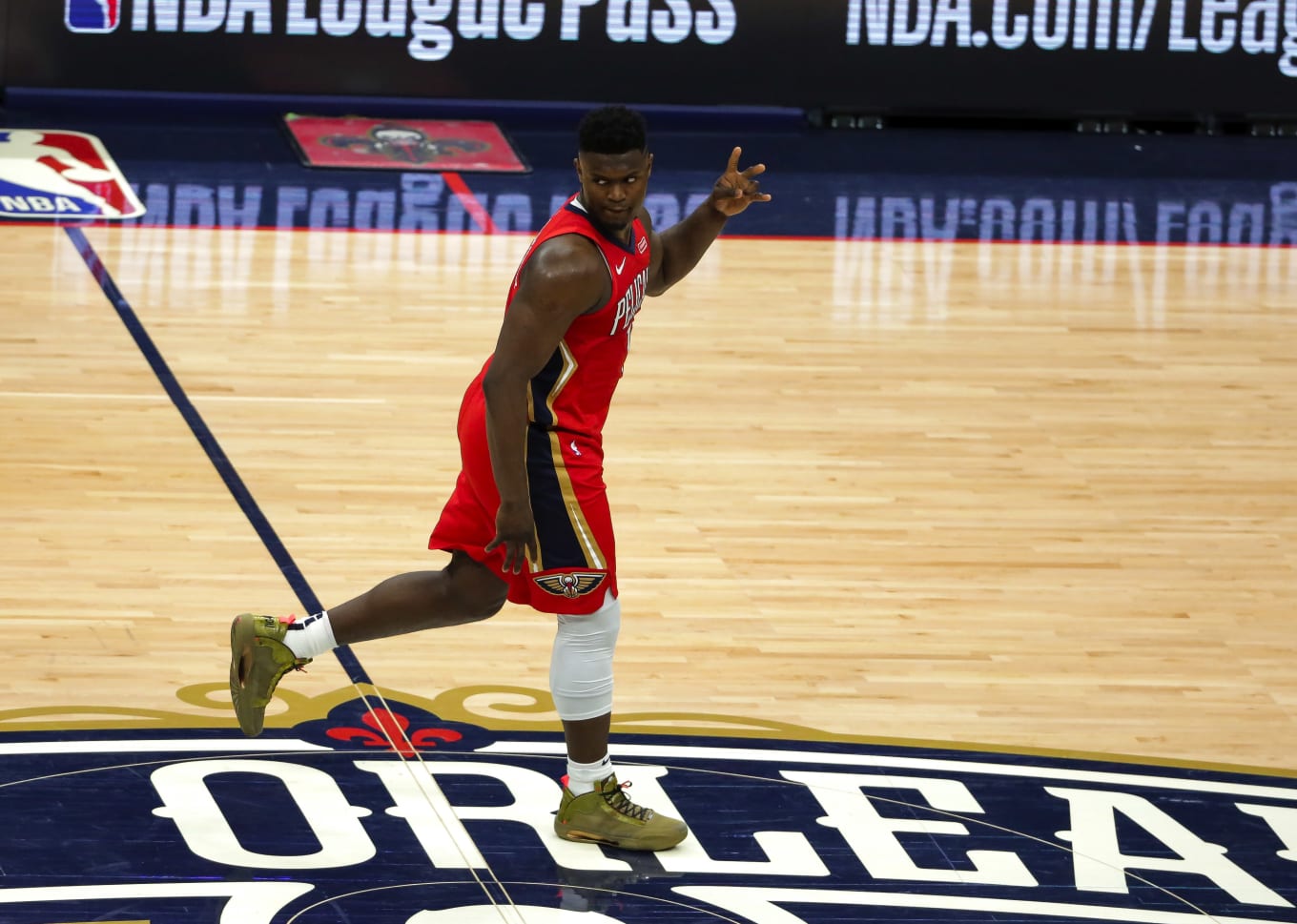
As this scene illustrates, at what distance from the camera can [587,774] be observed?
4.21 metres

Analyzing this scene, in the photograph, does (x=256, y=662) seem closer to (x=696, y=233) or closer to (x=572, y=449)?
(x=572, y=449)

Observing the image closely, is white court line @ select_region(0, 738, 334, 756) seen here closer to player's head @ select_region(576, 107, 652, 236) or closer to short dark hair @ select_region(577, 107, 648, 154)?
player's head @ select_region(576, 107, 652, 236)

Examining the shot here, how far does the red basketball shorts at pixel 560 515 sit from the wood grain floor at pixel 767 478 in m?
0.95

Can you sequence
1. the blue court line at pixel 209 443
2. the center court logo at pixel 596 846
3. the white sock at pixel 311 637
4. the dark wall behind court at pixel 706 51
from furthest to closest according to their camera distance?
the dark wall behind court at pixel 706 51 → the blue court line at pixel 209 443 → the white sock at pixel 311 637 → the center court logo at pixel 596 846

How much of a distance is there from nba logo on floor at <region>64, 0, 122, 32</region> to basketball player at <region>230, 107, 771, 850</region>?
7821mm

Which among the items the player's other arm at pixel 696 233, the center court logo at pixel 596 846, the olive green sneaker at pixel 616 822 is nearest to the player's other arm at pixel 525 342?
the player's other arm at pixel 696 233

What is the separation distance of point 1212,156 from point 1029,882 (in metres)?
8.73

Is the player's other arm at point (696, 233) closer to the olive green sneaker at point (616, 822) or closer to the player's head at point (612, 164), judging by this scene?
the player's head at point (612, 164)

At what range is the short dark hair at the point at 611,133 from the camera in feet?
12.7

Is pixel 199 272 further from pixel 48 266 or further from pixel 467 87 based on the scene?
pixel 467 87

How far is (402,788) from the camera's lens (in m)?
4.42

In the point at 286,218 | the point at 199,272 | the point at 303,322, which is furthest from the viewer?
the point at 286,218

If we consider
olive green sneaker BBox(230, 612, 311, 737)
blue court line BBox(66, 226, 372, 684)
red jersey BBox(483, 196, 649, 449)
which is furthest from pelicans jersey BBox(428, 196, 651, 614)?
blue court line BBox(66, 226, 372, 684)

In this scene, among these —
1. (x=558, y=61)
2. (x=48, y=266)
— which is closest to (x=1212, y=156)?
(x=558, y=61)
